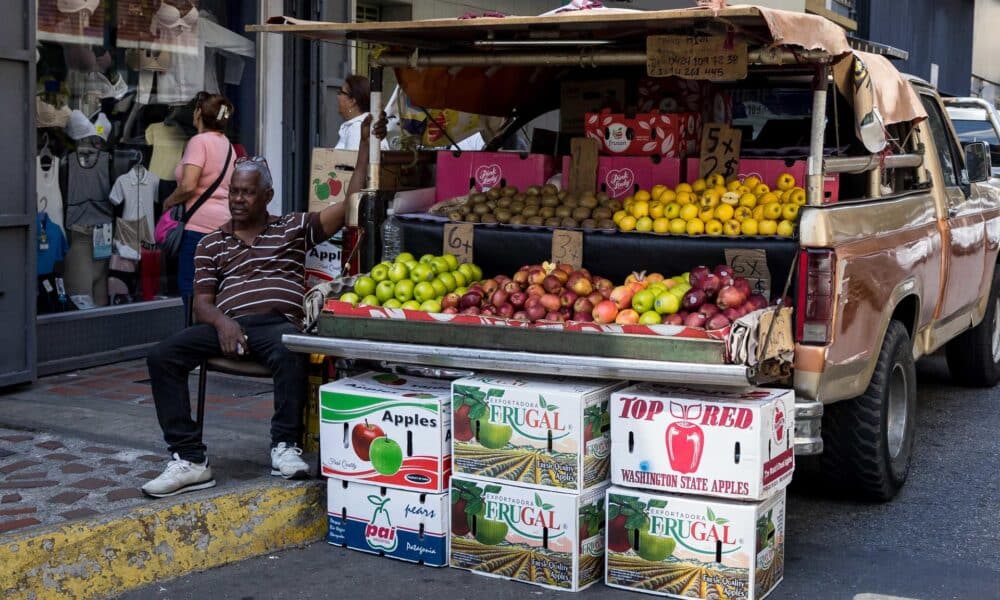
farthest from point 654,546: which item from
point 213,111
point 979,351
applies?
point 979,351

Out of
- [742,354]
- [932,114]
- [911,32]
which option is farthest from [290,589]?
[911,32]

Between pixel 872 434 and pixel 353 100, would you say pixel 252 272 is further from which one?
pixel 872 434

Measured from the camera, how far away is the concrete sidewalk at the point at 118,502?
175 inches

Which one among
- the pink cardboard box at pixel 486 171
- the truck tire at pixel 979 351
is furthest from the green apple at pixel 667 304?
the truck tire at pixel 979 351

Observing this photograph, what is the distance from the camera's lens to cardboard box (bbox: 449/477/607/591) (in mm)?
4699

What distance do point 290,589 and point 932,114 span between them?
4.73m

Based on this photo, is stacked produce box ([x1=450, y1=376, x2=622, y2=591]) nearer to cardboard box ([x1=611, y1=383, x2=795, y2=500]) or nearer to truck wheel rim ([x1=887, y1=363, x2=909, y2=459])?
cardboard box ([x1=611, y1=383, x2=795, y2=500])

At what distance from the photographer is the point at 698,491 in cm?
455

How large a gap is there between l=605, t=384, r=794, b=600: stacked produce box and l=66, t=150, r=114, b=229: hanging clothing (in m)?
4.72

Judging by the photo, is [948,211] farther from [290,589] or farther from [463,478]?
[290,589]

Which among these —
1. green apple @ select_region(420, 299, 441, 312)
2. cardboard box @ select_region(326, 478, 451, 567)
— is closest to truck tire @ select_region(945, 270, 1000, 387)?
green apple @ select_region(420, 299, 441, 312)

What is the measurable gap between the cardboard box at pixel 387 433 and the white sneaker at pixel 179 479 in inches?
20.3

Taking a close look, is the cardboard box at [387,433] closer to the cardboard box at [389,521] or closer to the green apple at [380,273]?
the cardboard box at [389,521]

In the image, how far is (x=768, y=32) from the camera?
501cm
